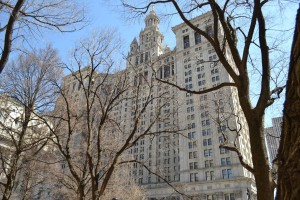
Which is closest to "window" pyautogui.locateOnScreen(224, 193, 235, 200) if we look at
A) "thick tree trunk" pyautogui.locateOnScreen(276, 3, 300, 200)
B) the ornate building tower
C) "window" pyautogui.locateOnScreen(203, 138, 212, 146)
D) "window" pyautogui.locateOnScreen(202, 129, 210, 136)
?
"window" pyautogui.locateOnScreen(203, 138, 212, 146)

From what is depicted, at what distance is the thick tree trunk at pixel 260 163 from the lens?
15.7ft

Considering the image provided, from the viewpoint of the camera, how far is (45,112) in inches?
582

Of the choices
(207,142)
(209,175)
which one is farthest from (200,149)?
(209,175)

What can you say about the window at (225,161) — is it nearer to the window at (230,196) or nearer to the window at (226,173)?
the window at (226,173)

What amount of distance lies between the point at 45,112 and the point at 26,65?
304 cm

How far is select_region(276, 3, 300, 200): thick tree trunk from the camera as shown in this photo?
66.1 inches

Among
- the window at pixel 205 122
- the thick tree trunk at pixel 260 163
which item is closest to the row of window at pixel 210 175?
the window at pixel 205 122

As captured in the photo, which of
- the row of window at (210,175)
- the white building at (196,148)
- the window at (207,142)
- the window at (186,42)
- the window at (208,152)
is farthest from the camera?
the window at (186,42)

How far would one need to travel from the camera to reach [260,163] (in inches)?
194

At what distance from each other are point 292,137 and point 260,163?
3.50m

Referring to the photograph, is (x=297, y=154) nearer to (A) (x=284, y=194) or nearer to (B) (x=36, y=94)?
(A) (x=284, y=194)

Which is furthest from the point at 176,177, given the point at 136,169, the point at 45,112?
the point at 45,112

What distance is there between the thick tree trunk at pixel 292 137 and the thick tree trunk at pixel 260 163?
330 centimetres

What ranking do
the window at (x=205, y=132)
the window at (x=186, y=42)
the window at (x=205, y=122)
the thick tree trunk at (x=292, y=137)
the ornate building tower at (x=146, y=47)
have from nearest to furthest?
the thick tree trunk at (x=292, y=137)
the ornate building tower at (x=146, y=47)
the window at (x=205, y=132)
the window at (x=205, y=122)
the window at (x=186, y=42)
